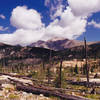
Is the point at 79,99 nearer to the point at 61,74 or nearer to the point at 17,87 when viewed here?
the point at 17,87

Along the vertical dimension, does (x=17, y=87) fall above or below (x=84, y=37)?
below

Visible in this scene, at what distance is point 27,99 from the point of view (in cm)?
2084

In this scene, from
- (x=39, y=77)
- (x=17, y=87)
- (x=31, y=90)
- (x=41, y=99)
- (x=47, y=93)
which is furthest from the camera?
(x=39, y=77)

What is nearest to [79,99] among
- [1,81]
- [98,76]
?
[1,81]

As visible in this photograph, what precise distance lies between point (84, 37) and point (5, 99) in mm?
30651

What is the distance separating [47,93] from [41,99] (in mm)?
4097

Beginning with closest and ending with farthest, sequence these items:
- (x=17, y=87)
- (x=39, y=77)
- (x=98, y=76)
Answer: (x=17, y=87) → (x=39, y=77) → (x=98, y=76)

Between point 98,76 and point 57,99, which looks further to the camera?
point 98,76

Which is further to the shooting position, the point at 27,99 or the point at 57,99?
the point at 57,99

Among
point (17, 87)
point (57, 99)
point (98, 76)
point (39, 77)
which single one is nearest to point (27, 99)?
point (57, 99)

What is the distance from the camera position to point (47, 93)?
26.4 metres

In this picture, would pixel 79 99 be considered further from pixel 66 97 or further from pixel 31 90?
pixel 31 90

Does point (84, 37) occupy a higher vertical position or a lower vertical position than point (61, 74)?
higher

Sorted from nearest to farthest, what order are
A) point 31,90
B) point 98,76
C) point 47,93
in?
point 47,93 → point 31,90 → point 98,76
